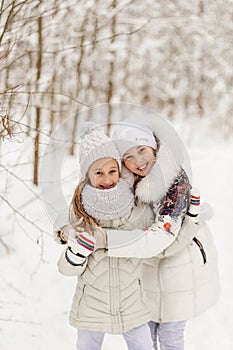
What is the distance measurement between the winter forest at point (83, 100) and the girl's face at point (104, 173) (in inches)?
8.0

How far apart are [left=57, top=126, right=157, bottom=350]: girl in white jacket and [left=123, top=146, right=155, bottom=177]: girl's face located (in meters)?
0.06

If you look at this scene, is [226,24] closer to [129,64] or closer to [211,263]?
[129,64]

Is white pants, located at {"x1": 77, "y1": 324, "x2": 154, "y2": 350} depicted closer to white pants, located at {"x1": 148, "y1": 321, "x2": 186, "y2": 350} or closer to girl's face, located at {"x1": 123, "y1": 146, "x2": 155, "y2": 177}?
white pants, located at {"x1": 148, "y1": 321, "x2": 186, "y2": 350}

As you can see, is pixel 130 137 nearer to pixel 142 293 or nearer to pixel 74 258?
pixel 74 258

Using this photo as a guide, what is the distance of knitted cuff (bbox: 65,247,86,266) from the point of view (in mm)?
2084

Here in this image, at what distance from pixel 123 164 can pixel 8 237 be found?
9.75 feet

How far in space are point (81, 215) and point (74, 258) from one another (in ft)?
0.56

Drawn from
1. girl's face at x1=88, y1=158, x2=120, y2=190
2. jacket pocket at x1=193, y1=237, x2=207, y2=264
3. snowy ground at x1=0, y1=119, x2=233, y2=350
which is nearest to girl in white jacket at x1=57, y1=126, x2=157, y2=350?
girl's face at x1=88, y1=158, x2=120, y2=190

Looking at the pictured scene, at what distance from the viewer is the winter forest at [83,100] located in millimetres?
3328

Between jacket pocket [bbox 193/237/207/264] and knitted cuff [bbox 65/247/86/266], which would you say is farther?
jacket pocket [bbox 193/237/207/264]

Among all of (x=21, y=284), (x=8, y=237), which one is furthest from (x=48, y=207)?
(x=8, y=237)

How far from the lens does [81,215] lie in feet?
6.91

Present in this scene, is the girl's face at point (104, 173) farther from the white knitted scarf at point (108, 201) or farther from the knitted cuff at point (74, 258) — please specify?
the knitted cuff at point (74, 258)

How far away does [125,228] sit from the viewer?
2148mm
